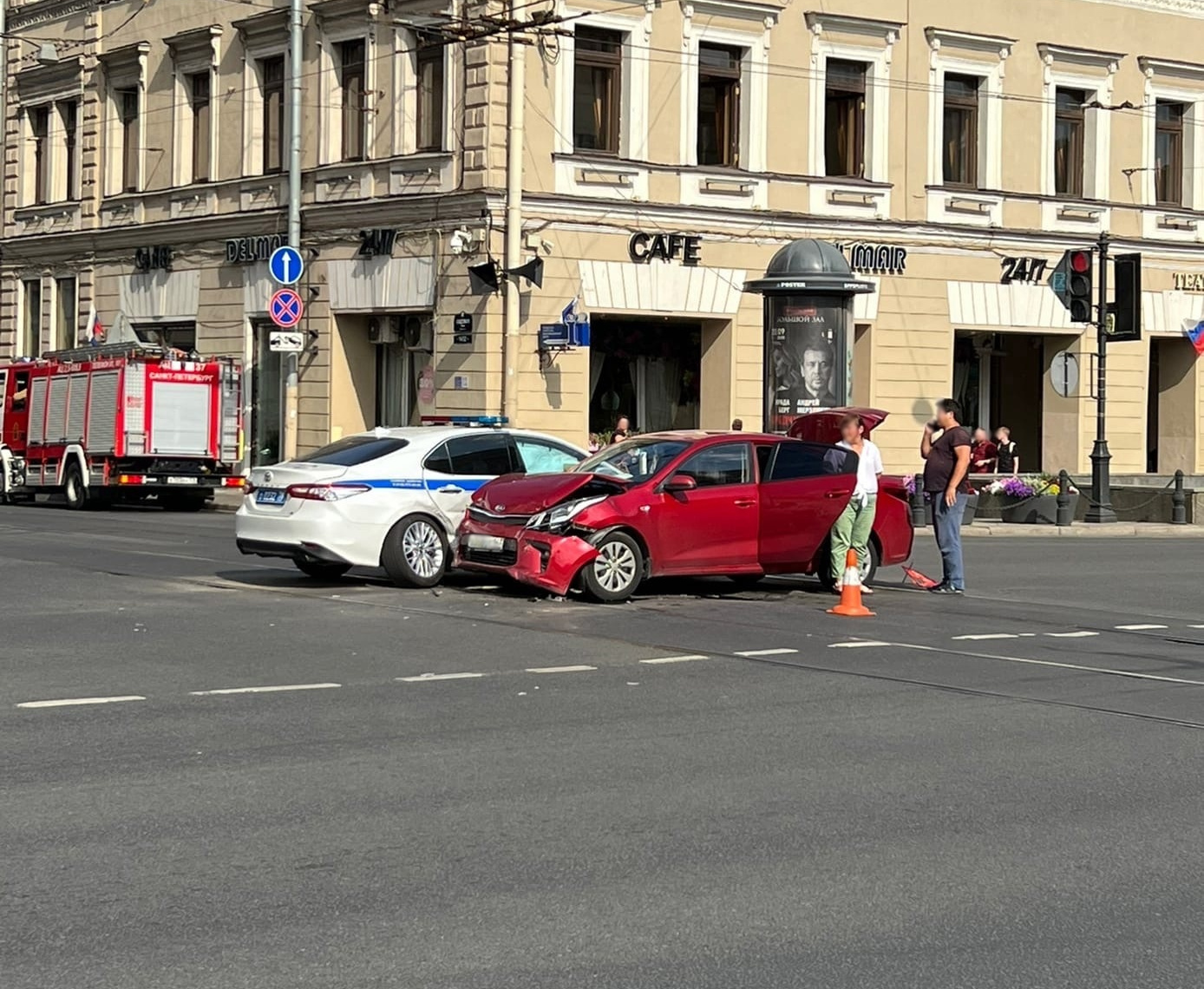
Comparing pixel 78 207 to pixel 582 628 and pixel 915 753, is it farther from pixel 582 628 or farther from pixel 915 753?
pixel 915 753

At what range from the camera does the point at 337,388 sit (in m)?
34.0

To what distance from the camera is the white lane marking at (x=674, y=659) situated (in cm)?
1172

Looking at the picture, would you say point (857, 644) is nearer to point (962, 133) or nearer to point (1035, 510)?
point (1035, 510)

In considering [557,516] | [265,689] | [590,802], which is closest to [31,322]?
[557,516]

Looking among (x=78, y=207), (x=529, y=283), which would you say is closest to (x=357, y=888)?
(x=529, y=283)

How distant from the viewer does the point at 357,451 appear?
16.8 metres

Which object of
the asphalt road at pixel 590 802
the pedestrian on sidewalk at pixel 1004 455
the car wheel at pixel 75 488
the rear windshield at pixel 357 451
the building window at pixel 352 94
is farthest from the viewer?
the pedestrian on sidewalk at pixel 1004 455

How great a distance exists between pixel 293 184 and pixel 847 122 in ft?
35.7

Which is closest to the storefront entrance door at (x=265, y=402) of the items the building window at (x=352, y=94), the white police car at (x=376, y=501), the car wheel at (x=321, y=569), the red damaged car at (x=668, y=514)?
the building window at (x=352, y=94)

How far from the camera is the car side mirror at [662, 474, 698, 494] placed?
15.7 meters

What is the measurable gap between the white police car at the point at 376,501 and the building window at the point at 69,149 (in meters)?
26.9

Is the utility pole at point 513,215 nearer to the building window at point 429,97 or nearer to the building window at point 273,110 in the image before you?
the building window at point 429,97

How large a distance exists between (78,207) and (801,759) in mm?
35792

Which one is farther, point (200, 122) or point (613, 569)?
point (200, 122)
